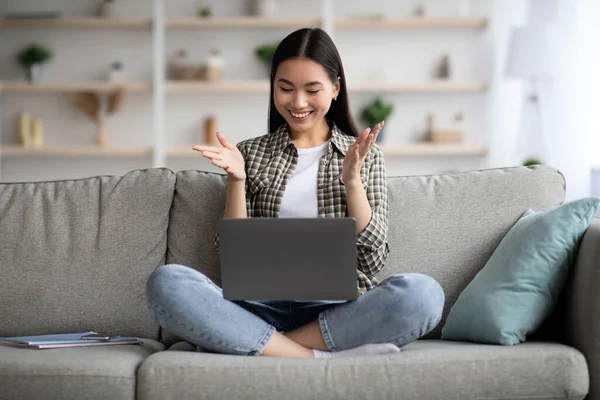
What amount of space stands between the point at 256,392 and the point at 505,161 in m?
4.12

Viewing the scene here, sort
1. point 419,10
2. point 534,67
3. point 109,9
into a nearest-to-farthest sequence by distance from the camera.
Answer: point 534,67
point 109,9
point 419,10

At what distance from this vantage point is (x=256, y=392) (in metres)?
1.82

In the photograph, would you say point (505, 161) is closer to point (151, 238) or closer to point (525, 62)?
point (525, 62)

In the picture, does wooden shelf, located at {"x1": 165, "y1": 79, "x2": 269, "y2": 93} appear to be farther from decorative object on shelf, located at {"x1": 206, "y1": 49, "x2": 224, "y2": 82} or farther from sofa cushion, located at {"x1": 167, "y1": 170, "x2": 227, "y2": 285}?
sofa cushion, located at {"x1": 167, "y1": 170, "x2": 227, "y2": 285}

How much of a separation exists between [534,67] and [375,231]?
318cm

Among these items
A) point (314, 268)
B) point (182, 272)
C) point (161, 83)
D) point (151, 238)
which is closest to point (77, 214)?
point (151, 238)

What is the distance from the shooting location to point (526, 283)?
2041 millimetres

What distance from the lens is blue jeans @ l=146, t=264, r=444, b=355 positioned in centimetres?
195

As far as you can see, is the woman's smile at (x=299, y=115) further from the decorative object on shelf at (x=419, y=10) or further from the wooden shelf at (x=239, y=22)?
the decorative object on shelf at (x=419, y=10)

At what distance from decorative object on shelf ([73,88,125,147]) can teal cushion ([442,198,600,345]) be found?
3.94 metres

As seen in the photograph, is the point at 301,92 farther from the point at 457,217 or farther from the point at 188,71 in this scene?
the point at 188,71

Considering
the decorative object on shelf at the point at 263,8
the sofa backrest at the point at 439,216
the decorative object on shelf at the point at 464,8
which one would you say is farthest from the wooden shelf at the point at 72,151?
the sofa backrest at the point at 439,216

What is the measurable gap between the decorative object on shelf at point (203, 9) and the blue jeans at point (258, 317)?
381 cm

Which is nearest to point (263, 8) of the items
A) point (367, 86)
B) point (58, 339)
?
point (367, 86)
